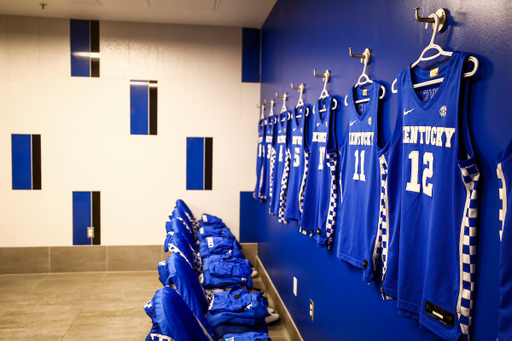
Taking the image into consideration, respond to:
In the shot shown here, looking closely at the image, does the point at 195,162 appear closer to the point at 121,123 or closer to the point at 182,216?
the point at 121,123

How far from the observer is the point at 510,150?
0.80m

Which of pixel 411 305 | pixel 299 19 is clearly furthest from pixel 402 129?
pixel 299 19

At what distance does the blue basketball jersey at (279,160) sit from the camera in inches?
112

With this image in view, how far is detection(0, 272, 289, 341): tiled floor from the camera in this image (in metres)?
3.02

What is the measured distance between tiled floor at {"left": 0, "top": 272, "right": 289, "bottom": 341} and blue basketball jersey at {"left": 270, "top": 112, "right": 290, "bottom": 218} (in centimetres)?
107

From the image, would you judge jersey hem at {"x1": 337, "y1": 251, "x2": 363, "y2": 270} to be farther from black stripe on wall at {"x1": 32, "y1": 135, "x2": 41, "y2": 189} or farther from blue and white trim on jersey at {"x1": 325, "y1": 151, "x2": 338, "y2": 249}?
black stripe on wall at {"x1": 32, "y1": 135, "x2": 41, "y2": 189}

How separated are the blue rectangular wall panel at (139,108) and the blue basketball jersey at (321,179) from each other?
271cm

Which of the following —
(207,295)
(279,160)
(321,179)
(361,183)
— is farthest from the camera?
(279,160)

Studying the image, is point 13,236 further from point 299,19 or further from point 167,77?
point 299,19

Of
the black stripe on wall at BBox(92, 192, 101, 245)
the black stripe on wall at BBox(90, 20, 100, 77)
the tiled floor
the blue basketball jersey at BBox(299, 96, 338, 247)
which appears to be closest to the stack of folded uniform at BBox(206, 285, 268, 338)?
the blue basketball jersey at BBox(299, 96, 338, 247)

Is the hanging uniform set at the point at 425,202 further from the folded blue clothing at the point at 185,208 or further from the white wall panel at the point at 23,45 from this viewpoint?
the white wall panel at the point at 23,45

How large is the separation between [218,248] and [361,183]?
2118 mm

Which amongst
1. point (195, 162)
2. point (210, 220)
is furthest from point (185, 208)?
point (195, 162)

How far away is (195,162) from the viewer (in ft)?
15.0
